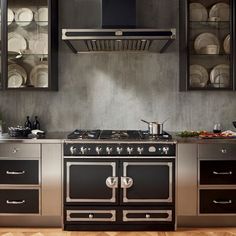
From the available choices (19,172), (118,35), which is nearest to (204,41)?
(118,35)

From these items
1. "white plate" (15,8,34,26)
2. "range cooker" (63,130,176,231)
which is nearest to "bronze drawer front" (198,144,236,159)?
"range cooker" (63,130,176,231)

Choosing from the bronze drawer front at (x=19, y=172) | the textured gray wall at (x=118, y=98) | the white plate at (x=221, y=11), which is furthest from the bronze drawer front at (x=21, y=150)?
the white plate at (x=221, y=11)

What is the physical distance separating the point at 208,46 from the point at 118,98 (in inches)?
42.2

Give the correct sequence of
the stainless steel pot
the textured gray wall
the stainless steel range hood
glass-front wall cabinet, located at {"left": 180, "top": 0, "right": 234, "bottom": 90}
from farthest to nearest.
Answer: the textured gray wall → glass-front wall cabinet, located at {"left": 180, "top": 0, "right": 234, "bottom": 90} → the stainless steel pot → the stainless steel range hood

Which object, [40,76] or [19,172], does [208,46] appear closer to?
[40,76]

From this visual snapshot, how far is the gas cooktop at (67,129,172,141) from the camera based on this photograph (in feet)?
10.8

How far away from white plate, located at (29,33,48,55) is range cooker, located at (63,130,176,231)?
984 mm

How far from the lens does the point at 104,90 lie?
393cm

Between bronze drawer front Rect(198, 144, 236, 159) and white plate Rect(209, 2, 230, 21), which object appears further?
white plate Rect(209, 2, 230, 21)

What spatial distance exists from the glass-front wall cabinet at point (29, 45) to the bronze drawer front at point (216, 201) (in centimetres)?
180

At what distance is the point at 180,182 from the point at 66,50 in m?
1.83

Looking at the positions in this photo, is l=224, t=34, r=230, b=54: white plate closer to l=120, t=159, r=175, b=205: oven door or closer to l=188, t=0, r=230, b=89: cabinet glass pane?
l=188, t=0, r=230, b=89: cabinet glass pane

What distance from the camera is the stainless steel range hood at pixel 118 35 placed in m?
3.14

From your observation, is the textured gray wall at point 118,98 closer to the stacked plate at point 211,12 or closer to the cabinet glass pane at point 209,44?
the cabinet glass pane at point 209,44
